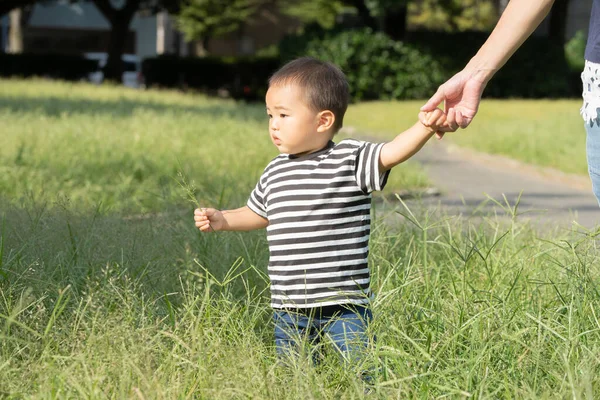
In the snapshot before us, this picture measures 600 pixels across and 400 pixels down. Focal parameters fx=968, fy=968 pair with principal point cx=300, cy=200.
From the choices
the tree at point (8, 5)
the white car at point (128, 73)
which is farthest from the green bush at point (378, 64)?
the tree at point (8, 5)

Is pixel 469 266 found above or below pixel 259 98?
above

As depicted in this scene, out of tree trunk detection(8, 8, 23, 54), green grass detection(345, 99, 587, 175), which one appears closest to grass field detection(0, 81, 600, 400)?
green grass detection(345, 99, 587, 175)

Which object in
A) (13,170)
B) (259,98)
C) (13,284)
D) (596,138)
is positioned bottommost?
(259,98)

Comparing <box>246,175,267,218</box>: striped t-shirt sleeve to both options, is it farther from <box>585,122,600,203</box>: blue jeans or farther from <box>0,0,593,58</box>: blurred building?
<box>0,0,593,58</box>: blurred building

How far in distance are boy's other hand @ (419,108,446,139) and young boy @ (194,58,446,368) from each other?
0.13 m

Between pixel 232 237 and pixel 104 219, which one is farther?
pixel 104 219

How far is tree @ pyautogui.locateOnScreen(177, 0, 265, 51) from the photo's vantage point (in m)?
50.2

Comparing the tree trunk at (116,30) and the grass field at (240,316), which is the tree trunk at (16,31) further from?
the grass field at (240,316)

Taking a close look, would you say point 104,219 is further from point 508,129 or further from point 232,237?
point 508,129

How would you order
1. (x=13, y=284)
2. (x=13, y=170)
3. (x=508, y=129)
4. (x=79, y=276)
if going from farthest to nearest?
1. (x=508, y=129)
2. (x=13, y=170)
3. (x=79, y=276)
4. (x=13, y=284)

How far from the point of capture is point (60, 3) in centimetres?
5675

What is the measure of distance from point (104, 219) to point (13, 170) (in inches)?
125

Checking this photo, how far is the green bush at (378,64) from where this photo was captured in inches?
1067

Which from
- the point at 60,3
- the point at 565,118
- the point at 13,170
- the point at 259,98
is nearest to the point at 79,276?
the point at 13,170
